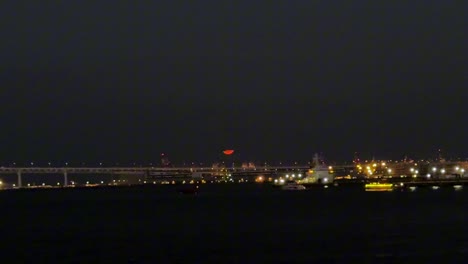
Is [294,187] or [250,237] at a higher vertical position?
[294,187]

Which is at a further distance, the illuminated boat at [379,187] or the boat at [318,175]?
the boat at [318,175]

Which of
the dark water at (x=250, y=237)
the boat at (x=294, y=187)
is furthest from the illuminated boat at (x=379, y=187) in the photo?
the dark water at (x=250, y=237)

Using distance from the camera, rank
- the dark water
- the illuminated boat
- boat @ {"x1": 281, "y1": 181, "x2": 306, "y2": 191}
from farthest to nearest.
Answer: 1. boat @ {"x1": 281, "y1": 181, "x2": 306, "y2": 191}
2. the illuminated boat
3. the dark water

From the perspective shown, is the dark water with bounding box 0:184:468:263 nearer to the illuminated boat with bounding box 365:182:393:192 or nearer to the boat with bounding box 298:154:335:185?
the illuminated boat with bounding box 365:182:393:192

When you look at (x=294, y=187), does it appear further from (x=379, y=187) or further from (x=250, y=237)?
(x=250, y=237)

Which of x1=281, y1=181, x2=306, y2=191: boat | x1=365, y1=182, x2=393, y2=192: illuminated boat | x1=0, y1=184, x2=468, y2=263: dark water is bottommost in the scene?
x1=0, y1=184, x2=468, y2=263: dark water

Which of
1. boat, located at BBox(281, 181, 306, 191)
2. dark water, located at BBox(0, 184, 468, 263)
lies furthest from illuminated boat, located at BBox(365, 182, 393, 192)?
dark water, located at BBox(0, 184, 468, 263)

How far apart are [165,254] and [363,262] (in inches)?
355

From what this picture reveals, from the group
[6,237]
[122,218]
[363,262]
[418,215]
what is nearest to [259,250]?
[363,262]

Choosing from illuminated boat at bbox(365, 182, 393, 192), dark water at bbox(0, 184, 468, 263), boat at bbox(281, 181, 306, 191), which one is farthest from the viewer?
boat at bbox(281, 181, 306, 191)

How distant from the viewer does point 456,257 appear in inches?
1422

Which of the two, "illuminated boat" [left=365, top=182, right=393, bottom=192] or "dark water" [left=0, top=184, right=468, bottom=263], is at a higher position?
"illuminated boat" [left=365, top=182, right=393, bottom=192]

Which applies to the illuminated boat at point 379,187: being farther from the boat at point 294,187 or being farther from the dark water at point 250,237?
the dark water at point 250,237

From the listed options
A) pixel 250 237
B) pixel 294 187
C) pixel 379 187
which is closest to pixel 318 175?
pixel 294 187
